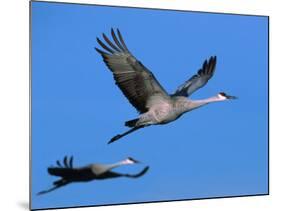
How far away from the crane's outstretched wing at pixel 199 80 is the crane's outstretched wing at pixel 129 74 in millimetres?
209

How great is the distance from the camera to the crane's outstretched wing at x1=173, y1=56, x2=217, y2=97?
5.11m

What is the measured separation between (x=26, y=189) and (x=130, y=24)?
59.8 inches

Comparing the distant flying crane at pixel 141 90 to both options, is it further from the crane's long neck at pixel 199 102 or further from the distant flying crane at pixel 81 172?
the distant flying crane at pixel 81 172

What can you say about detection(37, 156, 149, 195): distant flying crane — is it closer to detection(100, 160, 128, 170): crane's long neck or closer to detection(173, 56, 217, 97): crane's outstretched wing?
detection(100, 160, 128, 170): crane's long neck

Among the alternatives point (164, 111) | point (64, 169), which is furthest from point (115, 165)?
point (164, 111)

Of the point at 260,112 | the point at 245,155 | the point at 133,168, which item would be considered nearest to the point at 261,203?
the point at 245,155

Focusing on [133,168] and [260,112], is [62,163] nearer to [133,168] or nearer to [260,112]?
[133,168]

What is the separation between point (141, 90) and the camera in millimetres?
4984

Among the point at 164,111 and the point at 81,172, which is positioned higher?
the point at 164,111

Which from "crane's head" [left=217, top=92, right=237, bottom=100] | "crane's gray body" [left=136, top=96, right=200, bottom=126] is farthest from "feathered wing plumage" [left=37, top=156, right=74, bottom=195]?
"crane's head" [left=217, top=92, right=237, bottom=100]

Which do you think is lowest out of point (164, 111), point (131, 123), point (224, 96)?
point (131, 123)

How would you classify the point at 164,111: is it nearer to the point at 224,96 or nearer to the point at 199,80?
the point at 199,80

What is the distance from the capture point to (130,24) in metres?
4.99

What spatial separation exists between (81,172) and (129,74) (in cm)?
85
